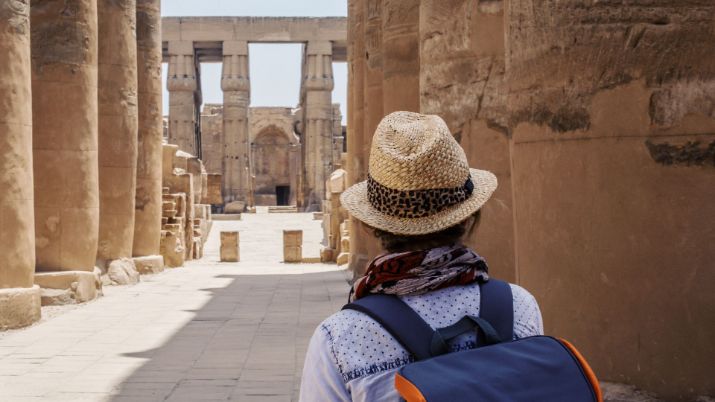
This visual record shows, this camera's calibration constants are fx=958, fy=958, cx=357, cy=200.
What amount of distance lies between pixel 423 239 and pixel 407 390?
407 mm

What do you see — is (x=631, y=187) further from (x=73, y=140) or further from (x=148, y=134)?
(x=148, y=134)

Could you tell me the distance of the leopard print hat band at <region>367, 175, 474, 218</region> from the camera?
1863mm

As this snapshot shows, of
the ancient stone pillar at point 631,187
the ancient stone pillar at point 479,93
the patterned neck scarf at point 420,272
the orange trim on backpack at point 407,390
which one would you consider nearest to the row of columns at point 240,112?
the ancient stone pillar at point 479,93

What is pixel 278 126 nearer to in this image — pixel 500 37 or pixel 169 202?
pixel 169 202

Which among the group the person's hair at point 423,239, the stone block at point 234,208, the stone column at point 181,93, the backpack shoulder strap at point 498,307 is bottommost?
the stone block at point 234,208

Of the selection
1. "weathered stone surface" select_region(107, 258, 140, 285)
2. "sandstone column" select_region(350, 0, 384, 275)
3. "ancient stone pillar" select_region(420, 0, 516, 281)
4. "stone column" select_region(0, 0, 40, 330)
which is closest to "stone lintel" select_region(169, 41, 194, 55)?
"weathered stone surface" select_region(107, 258, 140, 285)

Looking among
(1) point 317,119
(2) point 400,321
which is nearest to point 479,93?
(2) point 400,321

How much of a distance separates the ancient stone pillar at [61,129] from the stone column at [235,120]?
25632 mm

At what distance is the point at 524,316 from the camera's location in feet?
5.95

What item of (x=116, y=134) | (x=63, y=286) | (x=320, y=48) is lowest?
Result: (x=63, y=286)

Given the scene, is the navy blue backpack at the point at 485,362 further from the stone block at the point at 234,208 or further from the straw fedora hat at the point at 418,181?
the stone block at the point at 234,208

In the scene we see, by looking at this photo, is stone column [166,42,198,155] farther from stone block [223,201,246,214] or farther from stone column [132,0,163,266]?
stone column [132,0,163,266]

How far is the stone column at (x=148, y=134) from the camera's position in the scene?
50.1 ft

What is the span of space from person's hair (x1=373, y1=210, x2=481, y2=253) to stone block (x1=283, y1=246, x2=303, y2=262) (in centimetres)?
1875
